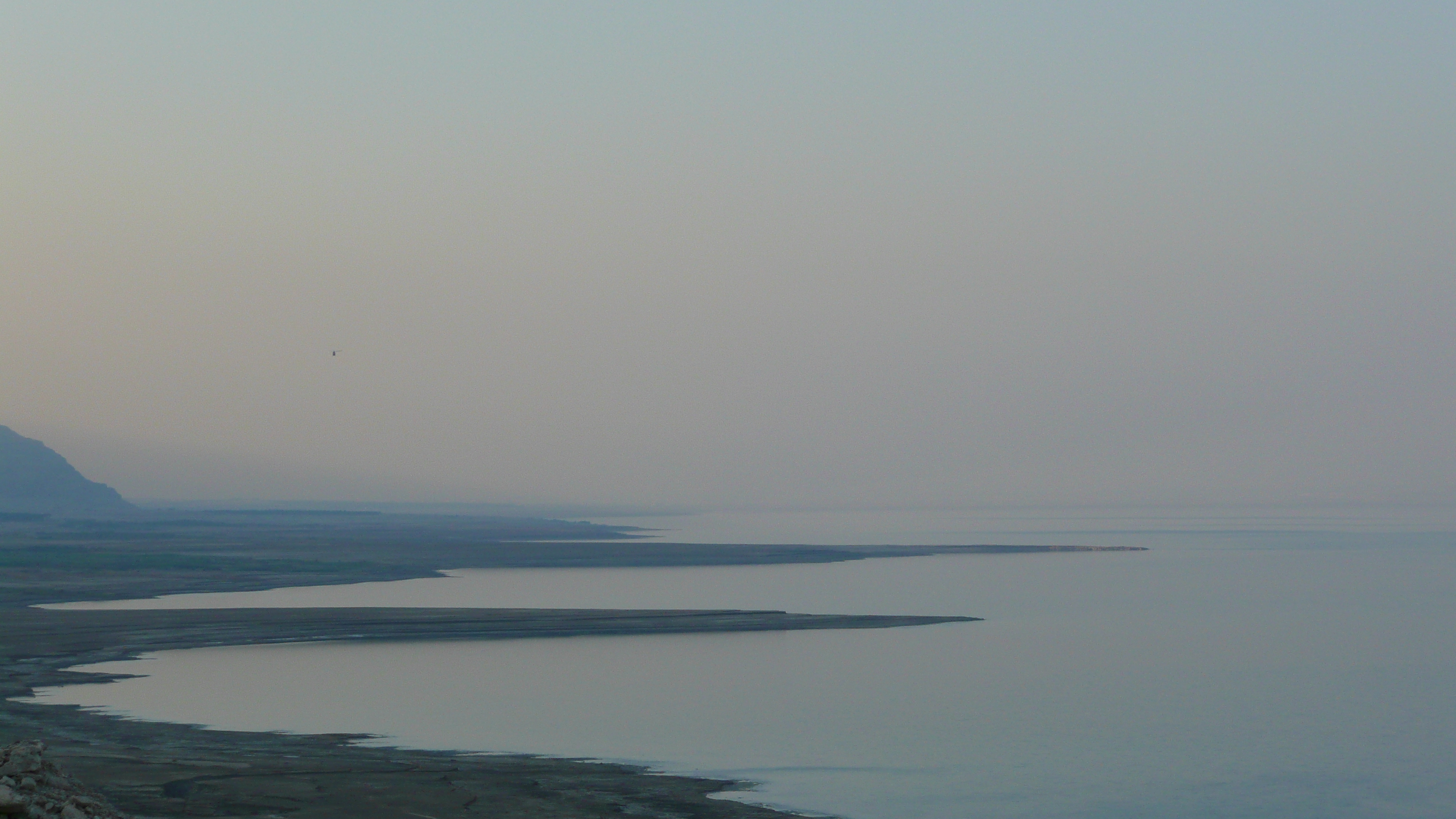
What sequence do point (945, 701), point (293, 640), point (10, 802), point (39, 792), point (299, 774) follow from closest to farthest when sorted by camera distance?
point (10, 802), point (39, 792), point (299, 774), point (945, 701), point (293, 640)

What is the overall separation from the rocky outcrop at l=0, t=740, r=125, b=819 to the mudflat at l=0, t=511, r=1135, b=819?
2.44 metres

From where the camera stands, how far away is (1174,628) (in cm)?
5894

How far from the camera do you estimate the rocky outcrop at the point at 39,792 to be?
16.8 metres

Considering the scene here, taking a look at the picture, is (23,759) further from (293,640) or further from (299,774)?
(293,640)

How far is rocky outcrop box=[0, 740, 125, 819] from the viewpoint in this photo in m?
16.8

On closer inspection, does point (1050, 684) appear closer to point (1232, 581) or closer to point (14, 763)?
point (14, 763)

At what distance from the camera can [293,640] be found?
4875 centimetres

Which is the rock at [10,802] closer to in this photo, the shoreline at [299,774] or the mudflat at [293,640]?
the shoreline at [299,774]

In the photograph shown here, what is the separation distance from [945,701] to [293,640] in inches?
926

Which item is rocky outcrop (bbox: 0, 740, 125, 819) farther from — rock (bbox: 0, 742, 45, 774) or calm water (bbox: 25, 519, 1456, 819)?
calm water (bbox: 25, 519, 1456, 819)

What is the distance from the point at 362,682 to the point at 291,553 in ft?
240

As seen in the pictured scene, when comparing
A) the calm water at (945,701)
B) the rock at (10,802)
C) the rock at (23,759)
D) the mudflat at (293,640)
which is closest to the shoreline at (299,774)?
the mudflat at (293,640)

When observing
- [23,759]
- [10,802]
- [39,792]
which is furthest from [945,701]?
[10,802]

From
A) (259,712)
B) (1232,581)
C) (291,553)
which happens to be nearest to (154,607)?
(259,712)
